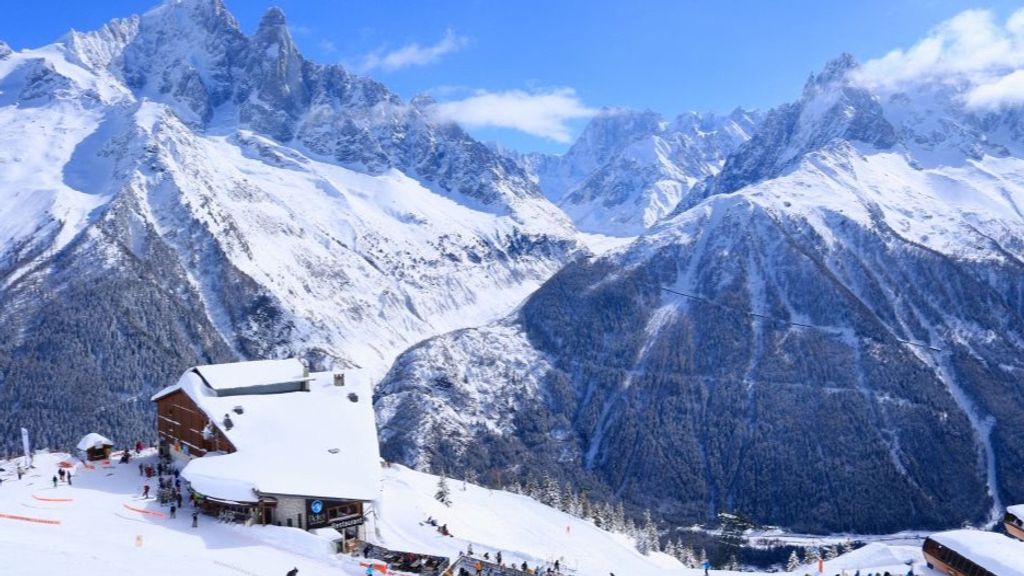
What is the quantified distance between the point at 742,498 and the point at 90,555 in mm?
173627

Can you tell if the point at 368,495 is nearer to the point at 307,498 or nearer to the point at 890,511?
the point at 307,498

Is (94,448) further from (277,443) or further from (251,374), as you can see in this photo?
(277,443)

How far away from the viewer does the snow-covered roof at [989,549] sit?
55969mm

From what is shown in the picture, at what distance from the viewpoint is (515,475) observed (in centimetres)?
19875

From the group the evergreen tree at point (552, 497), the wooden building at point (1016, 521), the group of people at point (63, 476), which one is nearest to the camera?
the group of people at point (63, 476)

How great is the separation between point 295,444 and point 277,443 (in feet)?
5.03

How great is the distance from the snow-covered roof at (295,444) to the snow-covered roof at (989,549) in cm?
4459

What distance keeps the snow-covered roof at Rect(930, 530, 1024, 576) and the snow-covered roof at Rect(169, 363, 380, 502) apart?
44.6 metres

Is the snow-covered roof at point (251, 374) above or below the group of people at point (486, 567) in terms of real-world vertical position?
above

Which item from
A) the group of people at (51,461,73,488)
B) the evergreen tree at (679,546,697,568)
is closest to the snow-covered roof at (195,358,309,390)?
the group of people at (51,461,73,488)

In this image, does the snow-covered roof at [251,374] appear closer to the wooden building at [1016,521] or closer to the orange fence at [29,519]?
the orange fence at [29,519]

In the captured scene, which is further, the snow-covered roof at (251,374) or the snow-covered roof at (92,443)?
the snow-covered roof at (251,374)

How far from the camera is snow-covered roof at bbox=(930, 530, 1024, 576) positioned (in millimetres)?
55969

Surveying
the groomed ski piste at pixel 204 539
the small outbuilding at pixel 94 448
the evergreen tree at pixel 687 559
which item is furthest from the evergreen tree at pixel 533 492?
the small outbuilding at pixel 94 448
